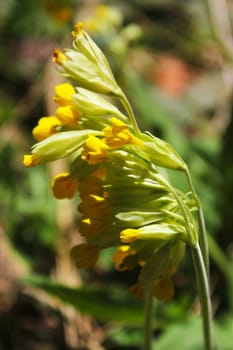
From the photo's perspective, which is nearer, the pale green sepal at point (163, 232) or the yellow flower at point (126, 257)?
the pale green sepal at point (163, 232)

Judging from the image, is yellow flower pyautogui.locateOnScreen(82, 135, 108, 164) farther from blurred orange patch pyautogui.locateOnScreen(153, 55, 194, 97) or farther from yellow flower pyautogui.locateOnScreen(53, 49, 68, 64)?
blurred orange patch pyautogui.locateOnScreen(153, 55, 194, 97)

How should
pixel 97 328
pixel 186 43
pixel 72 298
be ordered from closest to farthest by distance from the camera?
pixel 72 298 < pixel 97 328 < pixel 186 43

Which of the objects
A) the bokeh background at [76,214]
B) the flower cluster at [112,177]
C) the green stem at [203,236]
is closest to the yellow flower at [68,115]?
the flower cluster at [112,177]

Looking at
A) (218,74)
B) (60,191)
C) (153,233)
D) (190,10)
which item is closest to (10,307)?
(60,191)

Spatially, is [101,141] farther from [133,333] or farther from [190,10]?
[190,10]

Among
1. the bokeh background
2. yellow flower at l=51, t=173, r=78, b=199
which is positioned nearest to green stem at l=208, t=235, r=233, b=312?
the bokeh background

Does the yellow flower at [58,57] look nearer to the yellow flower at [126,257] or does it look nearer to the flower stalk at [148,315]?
the yellow flower at [126,257]
